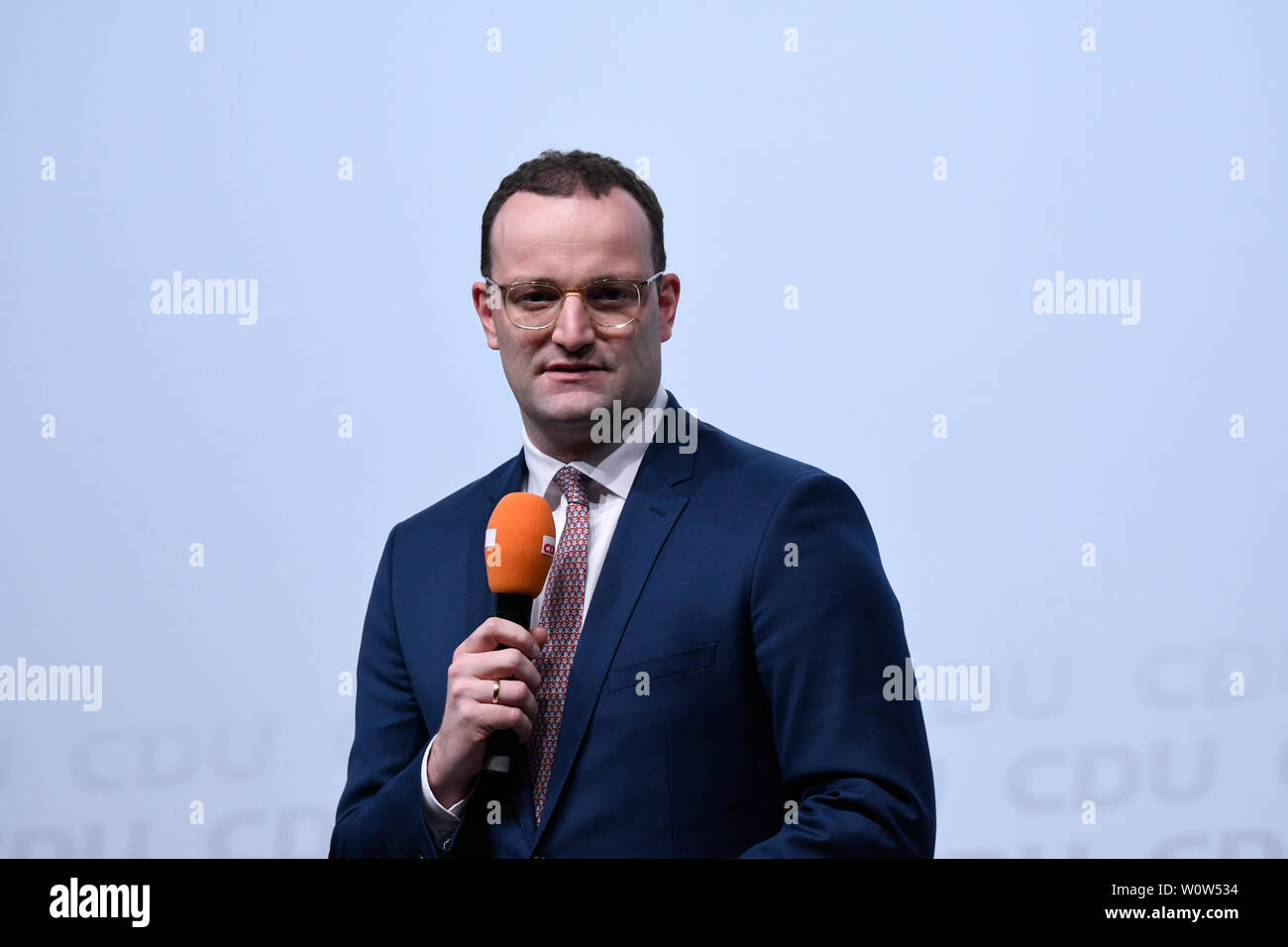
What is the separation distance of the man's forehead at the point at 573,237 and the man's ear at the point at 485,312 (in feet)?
0.43

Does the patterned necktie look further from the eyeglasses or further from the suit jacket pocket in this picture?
the eyeglasses

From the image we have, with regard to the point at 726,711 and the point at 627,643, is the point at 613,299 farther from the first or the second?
the point at 726,711

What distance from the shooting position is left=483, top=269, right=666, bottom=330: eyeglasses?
2359 mm

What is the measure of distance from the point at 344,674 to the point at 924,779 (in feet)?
6.41

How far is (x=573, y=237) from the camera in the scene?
2.36 metres

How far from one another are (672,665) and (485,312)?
2.55 ft

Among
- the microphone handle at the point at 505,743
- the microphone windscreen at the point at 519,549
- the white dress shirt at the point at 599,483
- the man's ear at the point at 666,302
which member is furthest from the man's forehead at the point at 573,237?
the microphone handle at the point at 505,743

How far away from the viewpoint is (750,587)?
2.23m

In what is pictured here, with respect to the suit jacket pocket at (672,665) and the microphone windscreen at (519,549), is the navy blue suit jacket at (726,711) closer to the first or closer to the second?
the suit jacket pocket at (672,665)

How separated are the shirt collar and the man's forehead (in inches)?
10.7

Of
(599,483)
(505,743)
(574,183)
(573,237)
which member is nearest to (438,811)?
(505,743)

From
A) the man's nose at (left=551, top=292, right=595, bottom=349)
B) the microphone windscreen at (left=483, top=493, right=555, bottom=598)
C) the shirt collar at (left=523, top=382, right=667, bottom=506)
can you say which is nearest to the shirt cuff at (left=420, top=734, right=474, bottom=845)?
the microphone windscreen at (left=483, top=493, right=555, bottom=598)
